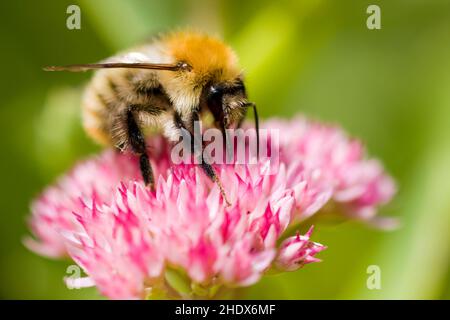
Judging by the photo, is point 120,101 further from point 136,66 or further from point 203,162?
point 203,162

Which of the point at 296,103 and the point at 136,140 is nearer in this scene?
the point at 136,140

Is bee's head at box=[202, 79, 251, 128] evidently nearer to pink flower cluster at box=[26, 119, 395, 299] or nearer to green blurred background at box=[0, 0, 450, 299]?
pink flower cluster at box=[26, 119, 395, 299]

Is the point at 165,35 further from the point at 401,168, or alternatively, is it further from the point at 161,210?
the point at 401,168

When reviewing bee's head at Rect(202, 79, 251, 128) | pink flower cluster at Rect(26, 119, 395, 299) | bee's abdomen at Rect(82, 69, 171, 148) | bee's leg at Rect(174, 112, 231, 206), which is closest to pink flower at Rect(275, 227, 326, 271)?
pink flower cluster at Rect(26, 119, 395, 299)

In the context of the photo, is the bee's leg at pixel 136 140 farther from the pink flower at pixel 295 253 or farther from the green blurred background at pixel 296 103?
the green blurred background at pixel 296 103

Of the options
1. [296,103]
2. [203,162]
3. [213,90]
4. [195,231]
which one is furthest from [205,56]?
[296,103]
